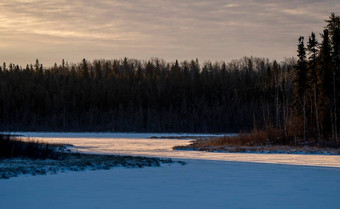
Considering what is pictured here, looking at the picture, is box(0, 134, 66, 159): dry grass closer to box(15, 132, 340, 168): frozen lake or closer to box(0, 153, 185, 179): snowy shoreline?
box(0, 153, 185, 179): snowy shoreline

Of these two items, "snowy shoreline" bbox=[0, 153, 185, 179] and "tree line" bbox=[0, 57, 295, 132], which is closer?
"snowy shoreline" bbox=[0, 153, 185, 179]

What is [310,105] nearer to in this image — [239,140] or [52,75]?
[239,140]

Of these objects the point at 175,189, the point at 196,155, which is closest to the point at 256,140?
the point at 196,155

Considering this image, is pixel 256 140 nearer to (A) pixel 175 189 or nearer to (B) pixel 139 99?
(A) pixel 175 189

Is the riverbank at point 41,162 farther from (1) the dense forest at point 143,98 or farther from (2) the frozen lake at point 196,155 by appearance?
(1) the dense forest at point 143,98

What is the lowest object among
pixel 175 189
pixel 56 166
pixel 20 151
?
pixel 175 189

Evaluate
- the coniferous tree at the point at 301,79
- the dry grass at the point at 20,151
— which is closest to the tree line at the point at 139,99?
the coniferous tree at the point at 301,79

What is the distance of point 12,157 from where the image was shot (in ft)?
76.5

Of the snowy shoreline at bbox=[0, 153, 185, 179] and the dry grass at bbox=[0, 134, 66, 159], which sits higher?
the dry grass at bbox=[0, 134, 66, 159]

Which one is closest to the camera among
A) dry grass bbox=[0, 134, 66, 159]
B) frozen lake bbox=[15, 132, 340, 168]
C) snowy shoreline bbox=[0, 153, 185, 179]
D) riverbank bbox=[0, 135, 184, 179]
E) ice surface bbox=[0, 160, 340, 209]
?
ice surface bbox=[0, 160, 340, 209]

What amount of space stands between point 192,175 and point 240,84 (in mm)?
112118

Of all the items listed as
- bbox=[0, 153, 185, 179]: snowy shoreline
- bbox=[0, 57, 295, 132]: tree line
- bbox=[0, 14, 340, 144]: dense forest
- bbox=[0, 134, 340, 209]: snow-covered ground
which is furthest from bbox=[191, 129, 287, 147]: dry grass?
bbox=[0, 57, 295, 132]: tree line

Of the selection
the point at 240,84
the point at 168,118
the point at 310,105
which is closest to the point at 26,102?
the point at 168,118

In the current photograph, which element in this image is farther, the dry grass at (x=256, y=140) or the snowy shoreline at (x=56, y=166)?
the dry grass at (x=256, y=140)
